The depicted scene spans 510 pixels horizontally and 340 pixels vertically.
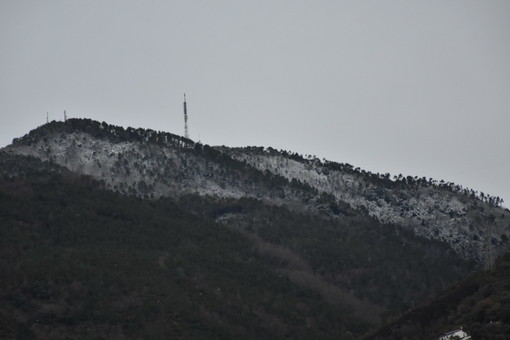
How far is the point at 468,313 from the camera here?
3708 inches

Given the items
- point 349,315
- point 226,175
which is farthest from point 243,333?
point 226,175

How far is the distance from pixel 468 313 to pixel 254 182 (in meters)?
84.0

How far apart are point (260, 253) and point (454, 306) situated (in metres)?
53.8

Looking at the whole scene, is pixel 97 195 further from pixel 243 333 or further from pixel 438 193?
pixel 438 193

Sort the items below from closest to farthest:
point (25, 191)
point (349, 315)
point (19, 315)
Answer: point (19, 315)
point (349, 315)
point (25, 191)

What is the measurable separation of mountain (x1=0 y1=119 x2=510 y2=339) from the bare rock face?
10.4 inches

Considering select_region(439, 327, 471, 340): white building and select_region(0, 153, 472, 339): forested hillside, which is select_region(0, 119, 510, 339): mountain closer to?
select_region(0, 153, 472, 339): forested hillside

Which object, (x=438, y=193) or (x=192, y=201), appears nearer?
(x=192, y=201)

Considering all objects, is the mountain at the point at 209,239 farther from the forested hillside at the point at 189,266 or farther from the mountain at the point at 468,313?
the mountain at the point at 468,313

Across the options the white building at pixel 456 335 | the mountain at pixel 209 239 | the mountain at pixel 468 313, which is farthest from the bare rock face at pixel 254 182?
the white building at pixel 456 335

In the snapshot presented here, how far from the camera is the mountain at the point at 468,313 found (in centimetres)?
8641

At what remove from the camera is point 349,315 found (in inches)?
5463

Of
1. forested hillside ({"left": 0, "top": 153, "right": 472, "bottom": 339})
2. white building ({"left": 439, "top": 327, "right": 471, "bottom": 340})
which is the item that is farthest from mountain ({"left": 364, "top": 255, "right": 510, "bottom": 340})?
forested hillside ({"left": 0, "top": 153, "right": 472, "bottom": 339})

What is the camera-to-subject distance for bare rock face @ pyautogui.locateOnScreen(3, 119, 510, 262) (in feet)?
551
